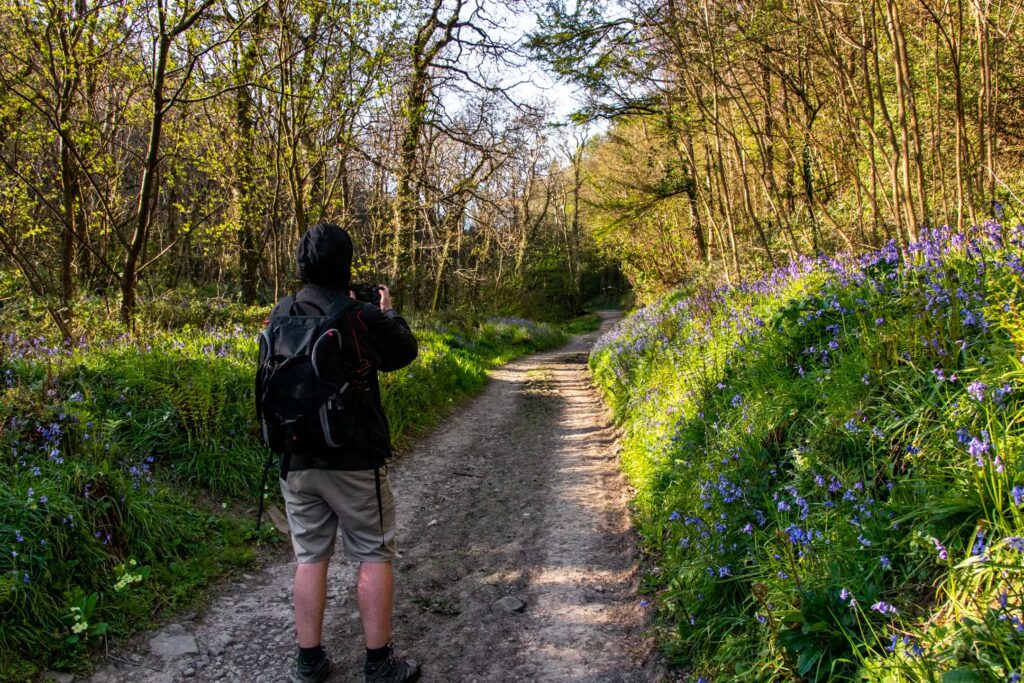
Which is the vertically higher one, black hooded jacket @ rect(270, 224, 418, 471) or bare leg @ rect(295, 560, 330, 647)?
black hooded jacket @ rect(270, 224, 418, 471)

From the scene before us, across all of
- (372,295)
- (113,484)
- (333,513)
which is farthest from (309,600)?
(113,484)

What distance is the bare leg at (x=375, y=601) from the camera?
110 inches

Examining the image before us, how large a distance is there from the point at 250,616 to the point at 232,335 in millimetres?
4890

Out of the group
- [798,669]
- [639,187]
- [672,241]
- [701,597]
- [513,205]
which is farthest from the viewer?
[672,241]

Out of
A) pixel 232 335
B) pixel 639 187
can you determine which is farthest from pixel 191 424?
pixel 639 187

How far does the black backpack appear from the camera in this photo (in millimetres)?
2646

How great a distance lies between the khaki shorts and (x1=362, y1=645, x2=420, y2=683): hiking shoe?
1.62ft

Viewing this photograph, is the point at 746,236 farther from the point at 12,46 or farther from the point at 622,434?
the point at 12,46

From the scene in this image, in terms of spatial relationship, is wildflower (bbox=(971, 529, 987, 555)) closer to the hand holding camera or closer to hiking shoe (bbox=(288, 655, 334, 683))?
the hand holding camera

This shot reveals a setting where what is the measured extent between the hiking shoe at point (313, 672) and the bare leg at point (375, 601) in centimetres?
26

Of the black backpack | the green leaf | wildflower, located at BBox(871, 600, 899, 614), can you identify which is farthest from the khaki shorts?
wildflower, located at BBox(871, 600, 899, 614)

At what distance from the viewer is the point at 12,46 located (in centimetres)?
741

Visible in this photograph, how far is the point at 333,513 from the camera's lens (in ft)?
9.43

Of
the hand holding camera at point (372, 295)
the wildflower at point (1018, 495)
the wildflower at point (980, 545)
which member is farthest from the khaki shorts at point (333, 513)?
the wildflower at point (1018, 495)
